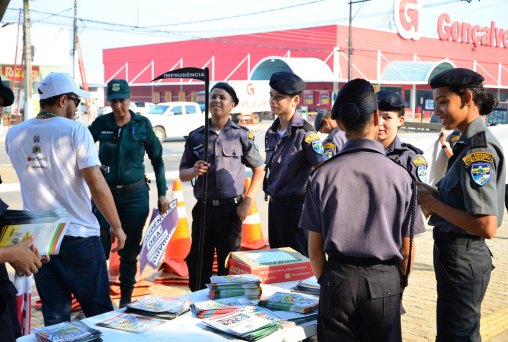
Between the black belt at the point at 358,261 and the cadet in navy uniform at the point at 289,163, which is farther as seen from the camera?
the cadet in navy uniform at the point at 289,163

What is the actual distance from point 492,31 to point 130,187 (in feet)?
189

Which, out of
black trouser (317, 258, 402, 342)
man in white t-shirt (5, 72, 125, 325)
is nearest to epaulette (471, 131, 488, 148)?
black trouser (317, 258, 402, 342)

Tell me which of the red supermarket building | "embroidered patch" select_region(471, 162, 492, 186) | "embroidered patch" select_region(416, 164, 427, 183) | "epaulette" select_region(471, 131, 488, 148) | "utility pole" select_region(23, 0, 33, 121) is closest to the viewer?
"embroidered patch" select_region(471, 162, 492, 186)

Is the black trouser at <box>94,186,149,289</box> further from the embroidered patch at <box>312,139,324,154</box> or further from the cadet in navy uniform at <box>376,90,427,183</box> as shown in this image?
the cadet in navy uniform at <box>376,90,427,183</box>

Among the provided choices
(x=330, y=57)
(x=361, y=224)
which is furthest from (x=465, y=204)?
(x=330, y=57)

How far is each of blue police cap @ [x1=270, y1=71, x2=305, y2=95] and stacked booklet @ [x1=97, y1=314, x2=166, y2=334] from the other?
2.41 metres

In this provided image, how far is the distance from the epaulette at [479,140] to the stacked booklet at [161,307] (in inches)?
68.3

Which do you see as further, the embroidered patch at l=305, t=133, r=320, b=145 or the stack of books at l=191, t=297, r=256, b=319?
the embroidered patch at l=305, t=133, r=320, b=145

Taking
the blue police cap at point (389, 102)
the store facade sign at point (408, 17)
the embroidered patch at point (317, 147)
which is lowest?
the embroidered patch at point (317, 147)

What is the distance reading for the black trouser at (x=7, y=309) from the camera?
253 cm

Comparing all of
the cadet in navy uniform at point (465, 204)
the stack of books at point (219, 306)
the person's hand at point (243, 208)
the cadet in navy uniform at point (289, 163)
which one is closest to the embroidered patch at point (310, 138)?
the cadet in navy uniform at point (289, 163)

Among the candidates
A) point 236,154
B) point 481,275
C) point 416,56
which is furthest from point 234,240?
point 416,56

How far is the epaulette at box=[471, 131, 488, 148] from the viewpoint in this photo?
10.0ft

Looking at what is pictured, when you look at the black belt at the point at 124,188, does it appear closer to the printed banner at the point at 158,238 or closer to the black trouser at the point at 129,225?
the black trouser at the point at 129,225
